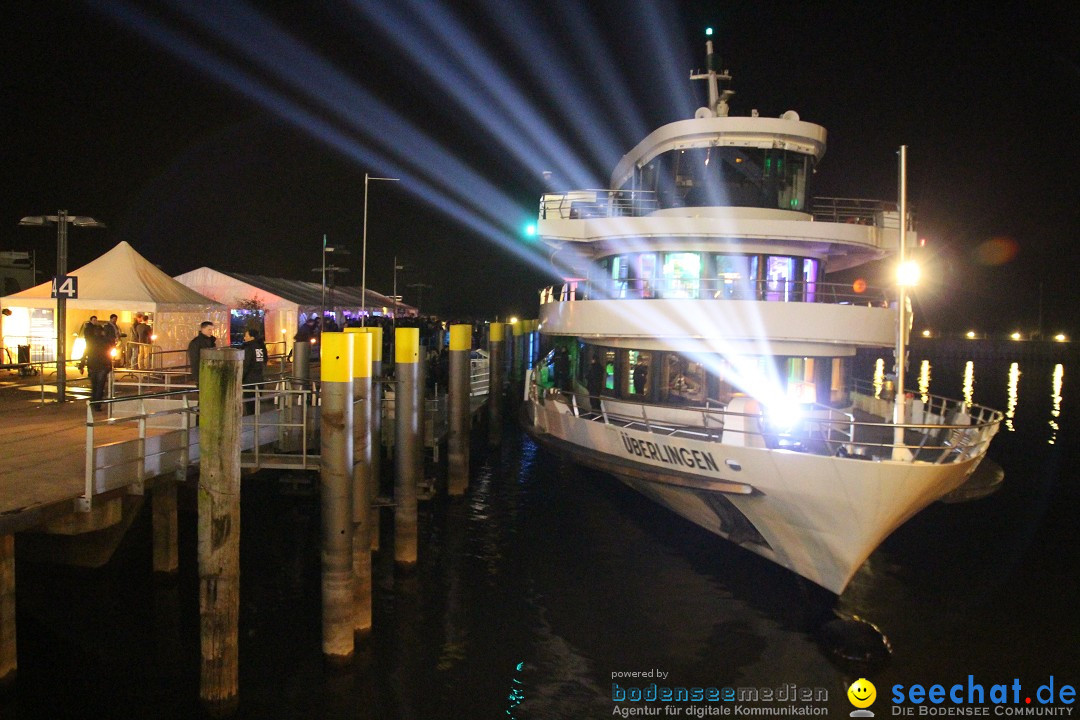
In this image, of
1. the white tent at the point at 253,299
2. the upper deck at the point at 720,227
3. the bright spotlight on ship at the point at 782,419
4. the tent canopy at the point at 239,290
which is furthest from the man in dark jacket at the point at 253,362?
the tent canopy at the point at 239,290

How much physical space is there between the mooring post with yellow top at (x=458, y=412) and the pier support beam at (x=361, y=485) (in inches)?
259

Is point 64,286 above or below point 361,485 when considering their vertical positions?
above

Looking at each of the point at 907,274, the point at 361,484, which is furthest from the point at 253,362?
the point at 907,274

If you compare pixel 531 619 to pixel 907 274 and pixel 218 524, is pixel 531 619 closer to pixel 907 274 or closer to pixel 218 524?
pixel 218 524

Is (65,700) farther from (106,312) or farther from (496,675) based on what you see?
(106,312)

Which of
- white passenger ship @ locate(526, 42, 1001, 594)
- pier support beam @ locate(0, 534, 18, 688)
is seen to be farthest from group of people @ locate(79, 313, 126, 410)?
white passenger ship @ locate(526, 42, 1001, 594)

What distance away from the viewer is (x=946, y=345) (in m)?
103

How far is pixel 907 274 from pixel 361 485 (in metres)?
8.04

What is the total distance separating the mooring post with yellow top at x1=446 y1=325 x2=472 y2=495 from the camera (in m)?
16.5

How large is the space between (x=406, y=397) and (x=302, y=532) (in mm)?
3605

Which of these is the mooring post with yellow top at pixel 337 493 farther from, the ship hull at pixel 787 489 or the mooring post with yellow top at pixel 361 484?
the ship hull at pixel 787 489

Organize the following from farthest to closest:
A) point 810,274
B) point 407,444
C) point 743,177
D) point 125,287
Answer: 1. point 125,287
2. point 810,274
3. point 743,177
4. point 407,444

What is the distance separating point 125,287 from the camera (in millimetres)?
19516

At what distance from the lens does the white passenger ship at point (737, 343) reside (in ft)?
34.4
